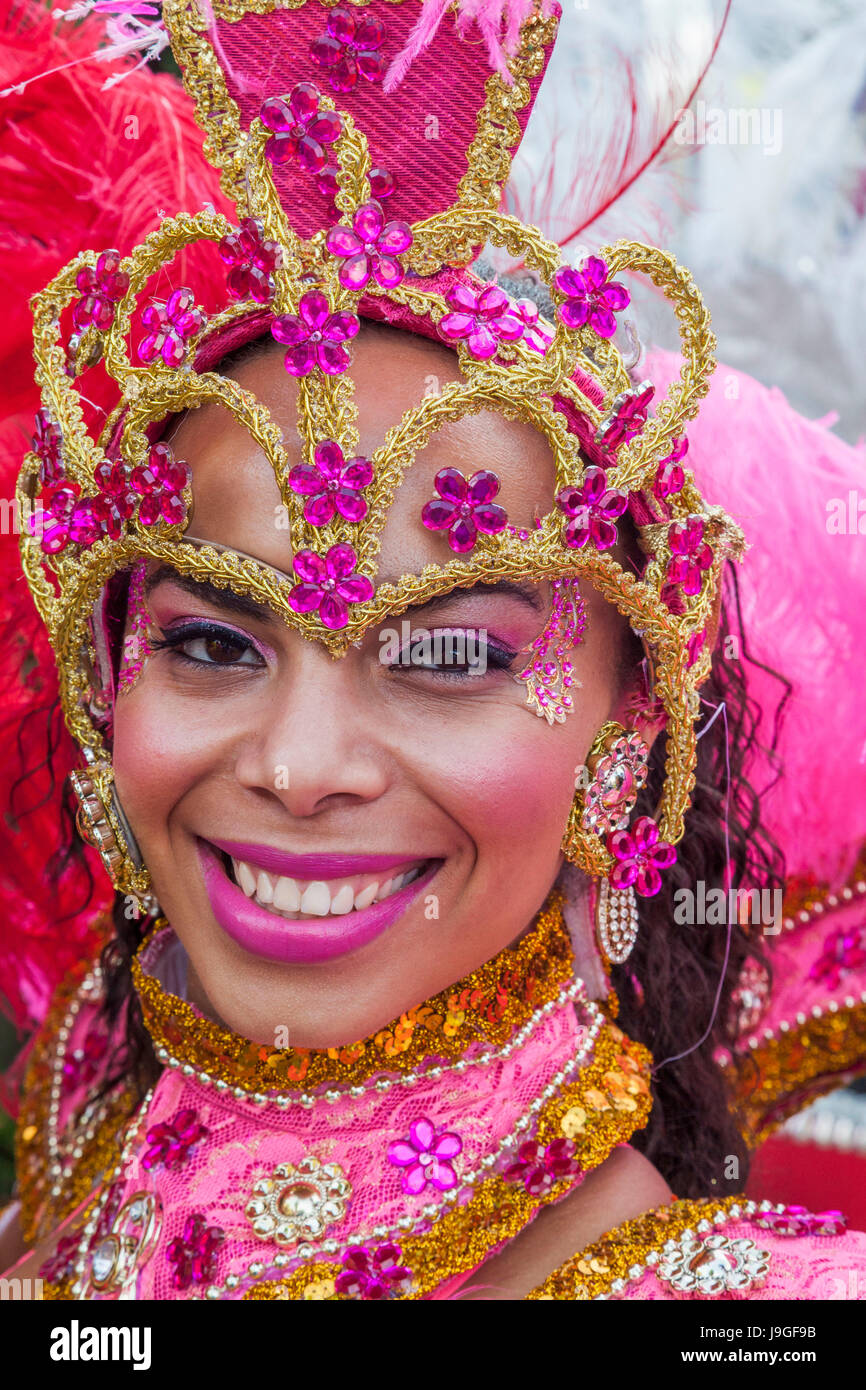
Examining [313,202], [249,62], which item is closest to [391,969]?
[313,202]

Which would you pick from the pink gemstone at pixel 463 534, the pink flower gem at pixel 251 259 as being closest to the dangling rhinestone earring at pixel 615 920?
the pink gemstone at pixel 463 534

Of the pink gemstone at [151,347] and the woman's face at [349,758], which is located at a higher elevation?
the pink gemstone at [151,347]

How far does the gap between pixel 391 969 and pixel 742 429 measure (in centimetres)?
118

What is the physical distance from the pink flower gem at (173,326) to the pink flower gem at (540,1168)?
113cm

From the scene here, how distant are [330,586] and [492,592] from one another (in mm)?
201

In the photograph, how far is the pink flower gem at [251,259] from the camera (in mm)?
1546

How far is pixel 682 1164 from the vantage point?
7.35ft

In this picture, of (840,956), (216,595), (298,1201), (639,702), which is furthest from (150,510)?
(840,956)

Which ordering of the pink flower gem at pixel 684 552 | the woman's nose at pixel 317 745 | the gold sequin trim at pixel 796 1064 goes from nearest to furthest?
1. the woman's nose at pixel 317 745
2. the pink flower gem at pixel 684 552
3. the gold sequin trim at pixel 796 1064

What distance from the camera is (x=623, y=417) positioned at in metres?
1.59

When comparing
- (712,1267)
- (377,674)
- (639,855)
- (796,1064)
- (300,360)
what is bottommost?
(712,1267)

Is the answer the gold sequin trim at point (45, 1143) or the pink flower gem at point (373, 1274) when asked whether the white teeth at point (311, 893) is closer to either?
the pink flower gem at point (373, 1274)

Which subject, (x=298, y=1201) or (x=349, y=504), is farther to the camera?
(x=298, y=1201)

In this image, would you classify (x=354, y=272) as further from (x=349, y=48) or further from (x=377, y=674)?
(x=377, y=674)
